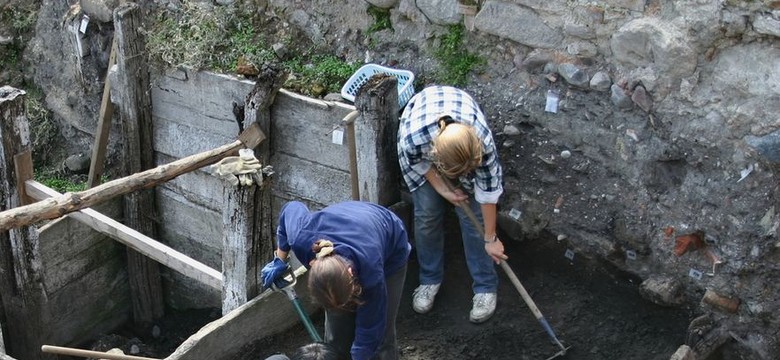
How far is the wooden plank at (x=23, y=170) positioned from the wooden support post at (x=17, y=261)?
0.8 inches

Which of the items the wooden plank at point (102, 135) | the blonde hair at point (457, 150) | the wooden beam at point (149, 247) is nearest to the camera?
the blonde hair at point (457, 150)

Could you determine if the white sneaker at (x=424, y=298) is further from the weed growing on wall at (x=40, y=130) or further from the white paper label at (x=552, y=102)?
the weed growing on wall at (x=40, y=130)

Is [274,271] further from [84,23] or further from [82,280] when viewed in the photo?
[84,23]

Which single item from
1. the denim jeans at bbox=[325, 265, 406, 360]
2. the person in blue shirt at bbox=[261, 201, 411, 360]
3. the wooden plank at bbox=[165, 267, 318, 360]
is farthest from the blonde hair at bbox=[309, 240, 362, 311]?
the wooden plank at bbox=[165, 267, 318, 360]

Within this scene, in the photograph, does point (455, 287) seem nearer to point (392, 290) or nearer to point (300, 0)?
point (392, 290)

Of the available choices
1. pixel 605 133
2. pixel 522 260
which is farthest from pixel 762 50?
pixel 522 260

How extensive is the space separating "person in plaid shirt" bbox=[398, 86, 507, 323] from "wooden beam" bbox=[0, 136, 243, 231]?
1219 mm

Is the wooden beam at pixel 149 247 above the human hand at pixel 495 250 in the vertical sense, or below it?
below

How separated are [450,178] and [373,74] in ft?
4.11

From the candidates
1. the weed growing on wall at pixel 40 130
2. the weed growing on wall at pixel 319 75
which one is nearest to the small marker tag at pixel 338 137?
the weed growing on wall at pixel 319 75

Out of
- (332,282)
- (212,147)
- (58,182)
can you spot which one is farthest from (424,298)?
(58,182)

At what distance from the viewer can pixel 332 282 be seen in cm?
400

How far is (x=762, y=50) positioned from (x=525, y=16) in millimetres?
1420

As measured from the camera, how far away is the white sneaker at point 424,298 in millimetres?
5859
